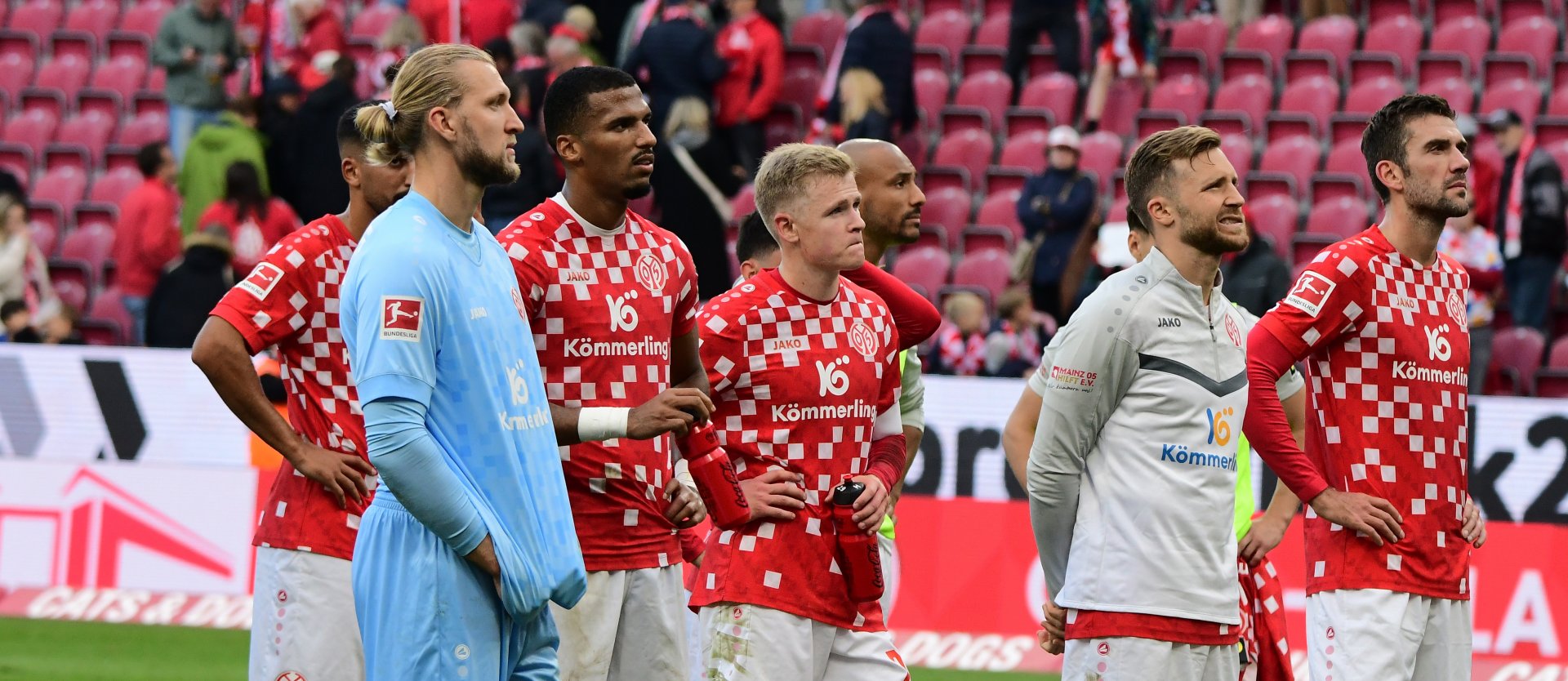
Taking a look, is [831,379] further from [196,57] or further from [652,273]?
[196,57]

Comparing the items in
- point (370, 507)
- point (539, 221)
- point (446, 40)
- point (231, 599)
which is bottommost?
point (231, 599)

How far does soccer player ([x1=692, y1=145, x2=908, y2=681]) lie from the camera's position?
18.5ft

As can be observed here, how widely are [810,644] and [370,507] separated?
1.58m

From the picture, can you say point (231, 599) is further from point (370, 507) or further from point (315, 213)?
point (370, 507)

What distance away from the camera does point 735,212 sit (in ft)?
50.9

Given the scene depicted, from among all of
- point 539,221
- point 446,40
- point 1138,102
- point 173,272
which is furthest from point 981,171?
point 539,221

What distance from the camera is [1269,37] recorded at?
16250mm

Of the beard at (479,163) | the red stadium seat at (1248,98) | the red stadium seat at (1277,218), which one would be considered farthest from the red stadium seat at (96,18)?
the beard at (479,163)

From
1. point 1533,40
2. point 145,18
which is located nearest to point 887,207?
point 1533,40

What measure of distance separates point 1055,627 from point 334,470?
2304 mm

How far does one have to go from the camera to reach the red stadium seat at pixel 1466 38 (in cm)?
1568

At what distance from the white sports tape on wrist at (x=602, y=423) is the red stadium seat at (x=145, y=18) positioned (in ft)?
53.8

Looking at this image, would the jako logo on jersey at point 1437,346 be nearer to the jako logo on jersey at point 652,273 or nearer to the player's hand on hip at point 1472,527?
the player's hand on hip at point 1472,527

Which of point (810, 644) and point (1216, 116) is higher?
point (1216, 116)
